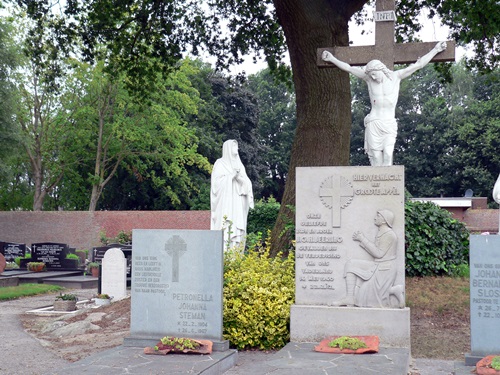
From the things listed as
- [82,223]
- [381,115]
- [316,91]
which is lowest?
[82,223]

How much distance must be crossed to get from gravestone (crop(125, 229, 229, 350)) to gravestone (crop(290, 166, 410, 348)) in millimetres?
1123

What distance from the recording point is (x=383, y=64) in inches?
354

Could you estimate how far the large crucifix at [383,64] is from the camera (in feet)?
28.5

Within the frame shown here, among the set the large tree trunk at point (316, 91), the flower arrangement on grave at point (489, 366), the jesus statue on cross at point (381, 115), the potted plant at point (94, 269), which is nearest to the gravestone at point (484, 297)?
the flower arrangement on grave at point (489, 366)

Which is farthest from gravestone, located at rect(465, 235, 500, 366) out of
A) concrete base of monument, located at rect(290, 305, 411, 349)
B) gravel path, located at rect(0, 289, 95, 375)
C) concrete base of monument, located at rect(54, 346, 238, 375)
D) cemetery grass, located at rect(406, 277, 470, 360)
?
gravel path, located at rect(0, 289, 95, 375)

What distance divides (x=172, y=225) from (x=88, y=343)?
20.8 metres

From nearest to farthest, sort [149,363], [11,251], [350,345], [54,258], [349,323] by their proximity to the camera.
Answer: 1. [149,363]
2. [350,345]
3. [349,323]
4. [54,258]
5. [11,251]

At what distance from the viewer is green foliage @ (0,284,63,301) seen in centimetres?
1547

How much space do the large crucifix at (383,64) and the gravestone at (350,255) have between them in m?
0.77

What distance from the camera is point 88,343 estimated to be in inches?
355

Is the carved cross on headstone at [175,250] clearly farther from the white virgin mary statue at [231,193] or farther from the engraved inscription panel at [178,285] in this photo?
the white virgin mary statue at [231,193]

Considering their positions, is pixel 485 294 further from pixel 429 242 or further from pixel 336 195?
pixel 429 242

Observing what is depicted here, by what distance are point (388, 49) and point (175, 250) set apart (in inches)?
187

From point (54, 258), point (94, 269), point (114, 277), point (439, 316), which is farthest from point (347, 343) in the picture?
point (54, 258)
